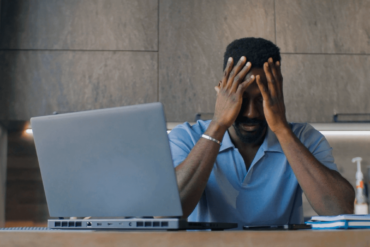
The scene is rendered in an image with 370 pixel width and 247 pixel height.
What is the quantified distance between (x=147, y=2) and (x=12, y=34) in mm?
753

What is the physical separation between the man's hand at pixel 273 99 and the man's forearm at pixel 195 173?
6.8 inches

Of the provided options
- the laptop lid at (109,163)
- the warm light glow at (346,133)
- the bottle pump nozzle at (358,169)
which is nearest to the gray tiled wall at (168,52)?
the warm light glow at (346,133)

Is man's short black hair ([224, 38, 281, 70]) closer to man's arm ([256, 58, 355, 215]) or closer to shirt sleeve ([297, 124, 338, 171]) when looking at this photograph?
man's arm ([256, 58, 355, 215])

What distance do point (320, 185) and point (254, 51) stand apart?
456mm

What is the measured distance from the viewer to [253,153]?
1.32 metres

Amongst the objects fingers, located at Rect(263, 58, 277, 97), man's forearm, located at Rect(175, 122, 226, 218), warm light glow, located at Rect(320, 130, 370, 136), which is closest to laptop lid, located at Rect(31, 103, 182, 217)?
man's forearm, located at Rect(175, 122, 226, 218)

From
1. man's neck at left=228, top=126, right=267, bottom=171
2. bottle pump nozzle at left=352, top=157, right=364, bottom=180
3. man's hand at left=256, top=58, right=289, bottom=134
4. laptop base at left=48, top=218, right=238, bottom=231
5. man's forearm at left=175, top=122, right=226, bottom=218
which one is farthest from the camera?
bottle pump nozzle at left=352, top=157, right=364, bottom=180

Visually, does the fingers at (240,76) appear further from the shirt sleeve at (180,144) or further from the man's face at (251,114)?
the shirt sleeve at (180,144)

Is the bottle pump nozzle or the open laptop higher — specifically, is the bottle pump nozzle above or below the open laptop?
below

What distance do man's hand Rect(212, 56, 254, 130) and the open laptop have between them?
508 mm

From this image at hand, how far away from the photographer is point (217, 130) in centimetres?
119

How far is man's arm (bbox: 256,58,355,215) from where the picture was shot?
1.10m

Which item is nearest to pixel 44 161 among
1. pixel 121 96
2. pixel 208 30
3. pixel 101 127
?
pixel 101 127

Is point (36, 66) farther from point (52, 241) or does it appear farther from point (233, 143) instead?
point (52, 241)
